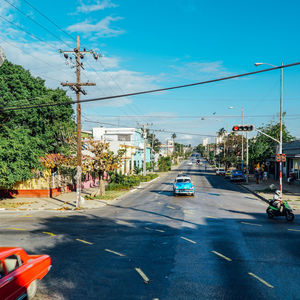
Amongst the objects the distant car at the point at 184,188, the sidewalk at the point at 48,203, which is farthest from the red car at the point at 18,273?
the distant car at the point at 184,188

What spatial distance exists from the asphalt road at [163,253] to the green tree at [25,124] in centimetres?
566

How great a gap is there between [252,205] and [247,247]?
1241 cm

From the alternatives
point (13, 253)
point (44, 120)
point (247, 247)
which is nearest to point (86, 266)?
point (13, 253)

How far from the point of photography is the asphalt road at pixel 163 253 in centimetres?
784

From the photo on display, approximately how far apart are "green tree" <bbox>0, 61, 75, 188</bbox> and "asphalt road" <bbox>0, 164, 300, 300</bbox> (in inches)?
223

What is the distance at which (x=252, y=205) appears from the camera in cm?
2323

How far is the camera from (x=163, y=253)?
35.7 ft

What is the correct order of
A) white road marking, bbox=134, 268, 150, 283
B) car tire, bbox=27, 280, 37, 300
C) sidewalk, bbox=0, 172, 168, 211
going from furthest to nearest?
sidewalk, bbox=0, 172, 168, 211 < white road marking, bbox=134, 268, 150, 283 < car tire, bbox=27, 280, 37, 300

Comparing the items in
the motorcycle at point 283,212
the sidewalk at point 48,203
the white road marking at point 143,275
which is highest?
the motorcycle at point 283,212

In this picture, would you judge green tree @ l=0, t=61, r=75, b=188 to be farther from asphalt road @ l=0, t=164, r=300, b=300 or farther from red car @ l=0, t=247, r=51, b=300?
red car @ l=0, t=247, r=51, b=300

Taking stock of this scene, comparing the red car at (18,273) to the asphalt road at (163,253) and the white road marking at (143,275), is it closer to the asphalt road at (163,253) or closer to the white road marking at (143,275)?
the asphalt road at (163,253)

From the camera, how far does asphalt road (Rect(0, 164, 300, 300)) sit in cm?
784

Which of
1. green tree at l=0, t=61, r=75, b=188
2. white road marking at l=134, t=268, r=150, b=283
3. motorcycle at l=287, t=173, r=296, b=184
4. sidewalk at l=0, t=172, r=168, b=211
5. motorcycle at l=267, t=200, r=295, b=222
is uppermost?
green tree at l=0, t=61, r=75, b=188

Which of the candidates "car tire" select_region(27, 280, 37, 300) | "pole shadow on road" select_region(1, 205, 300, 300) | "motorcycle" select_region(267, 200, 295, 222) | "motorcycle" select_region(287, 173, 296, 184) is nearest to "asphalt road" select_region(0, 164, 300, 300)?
"pole shadow on road" select_region(1, 205, 300, 300)
